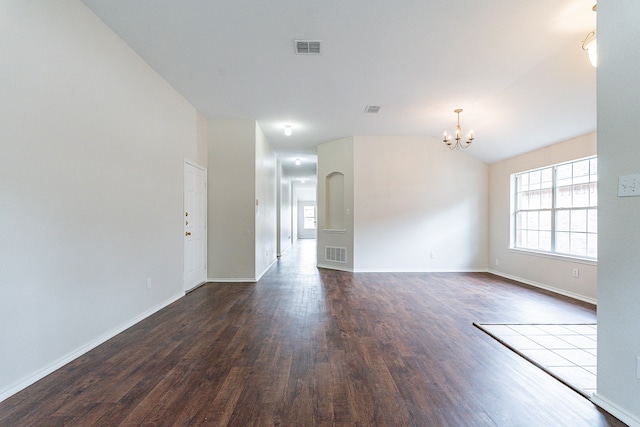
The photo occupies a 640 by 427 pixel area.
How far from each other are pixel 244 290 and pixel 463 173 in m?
5.15

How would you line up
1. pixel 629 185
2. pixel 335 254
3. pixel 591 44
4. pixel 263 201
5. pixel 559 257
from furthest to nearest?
1. pixel 335 254
2. pixel 263 201
3. pixel 559 257
4. pixel 591 44
5. pixel 629 185

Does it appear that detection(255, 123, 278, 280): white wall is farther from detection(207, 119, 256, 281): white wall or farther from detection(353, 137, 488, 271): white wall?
detection(353, 137, 488, 271): white wall

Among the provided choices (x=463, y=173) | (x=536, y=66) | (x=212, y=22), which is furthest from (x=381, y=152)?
(x=212, y=22)

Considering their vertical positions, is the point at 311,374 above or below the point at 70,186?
below

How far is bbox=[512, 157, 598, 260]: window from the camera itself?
4.38 m

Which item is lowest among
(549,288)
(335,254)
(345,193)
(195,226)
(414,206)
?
Result: (549,288)

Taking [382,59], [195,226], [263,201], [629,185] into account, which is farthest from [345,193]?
[629,185]

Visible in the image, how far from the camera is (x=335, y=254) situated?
22.6 feet

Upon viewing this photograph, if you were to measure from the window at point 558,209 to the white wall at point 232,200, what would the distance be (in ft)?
16.8

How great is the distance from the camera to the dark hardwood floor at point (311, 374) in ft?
5.70

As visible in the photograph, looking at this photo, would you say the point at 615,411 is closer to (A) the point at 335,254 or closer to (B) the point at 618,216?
(B) the point at 618,216

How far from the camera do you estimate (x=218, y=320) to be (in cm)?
338

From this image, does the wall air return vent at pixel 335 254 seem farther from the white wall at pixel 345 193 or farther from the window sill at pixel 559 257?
the window sill at pixel 559 257

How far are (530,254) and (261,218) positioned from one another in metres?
5.10
